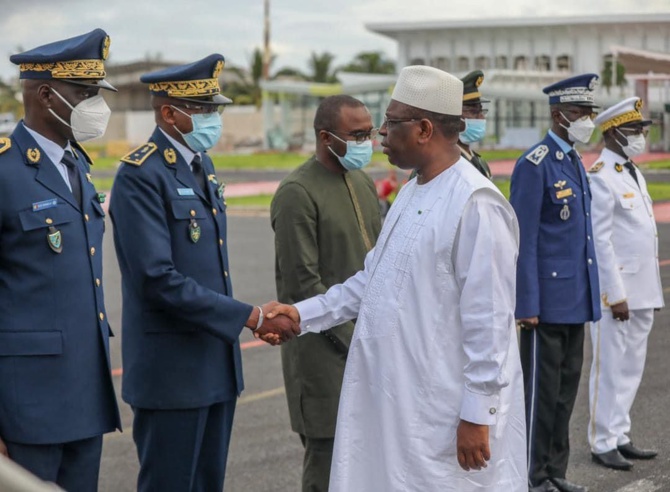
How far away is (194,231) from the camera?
167 inches

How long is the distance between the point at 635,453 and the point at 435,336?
3.25 m

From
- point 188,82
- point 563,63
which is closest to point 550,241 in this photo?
point 188,82

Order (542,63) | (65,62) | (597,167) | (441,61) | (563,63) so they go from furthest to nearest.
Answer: (441,61)
(542,63)
(563,63)
(597,167)
(65,62)

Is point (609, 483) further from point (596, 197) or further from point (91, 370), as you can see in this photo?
point (91, 370)

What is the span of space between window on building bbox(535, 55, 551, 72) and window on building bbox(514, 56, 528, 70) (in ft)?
2.13

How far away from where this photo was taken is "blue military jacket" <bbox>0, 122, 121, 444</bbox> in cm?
363

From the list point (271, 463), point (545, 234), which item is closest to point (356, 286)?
point (545, 234)

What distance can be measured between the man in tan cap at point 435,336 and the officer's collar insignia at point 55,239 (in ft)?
3.65

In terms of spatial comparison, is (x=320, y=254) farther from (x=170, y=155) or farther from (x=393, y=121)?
(x=393, y=121)

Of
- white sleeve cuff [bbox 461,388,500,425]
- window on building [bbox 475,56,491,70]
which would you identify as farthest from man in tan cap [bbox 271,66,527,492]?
window on building [bbox 475,56,491,70]

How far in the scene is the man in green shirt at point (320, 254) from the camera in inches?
187

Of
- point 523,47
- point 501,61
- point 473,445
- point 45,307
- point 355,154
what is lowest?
point 473,445

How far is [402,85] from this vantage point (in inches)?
Answer: 147

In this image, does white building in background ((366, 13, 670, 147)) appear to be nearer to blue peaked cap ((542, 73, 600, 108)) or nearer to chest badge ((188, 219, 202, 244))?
blue peaked cap ((542, 73, 600, 108))
